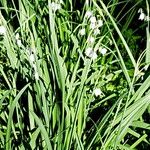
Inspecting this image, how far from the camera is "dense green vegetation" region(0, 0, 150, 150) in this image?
5.19 ft

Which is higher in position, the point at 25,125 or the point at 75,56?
the point at 75,56

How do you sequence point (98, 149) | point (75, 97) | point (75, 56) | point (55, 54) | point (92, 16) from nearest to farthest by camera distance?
point (55, 54), point (98, 149), point (75, 97), point (92, 16), point (75, 56)

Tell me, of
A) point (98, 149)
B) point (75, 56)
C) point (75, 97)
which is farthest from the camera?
point (75, 56)

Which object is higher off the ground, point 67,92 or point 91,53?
point 91,53

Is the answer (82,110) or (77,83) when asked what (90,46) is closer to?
(77,83)

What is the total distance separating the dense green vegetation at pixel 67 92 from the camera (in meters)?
1.58

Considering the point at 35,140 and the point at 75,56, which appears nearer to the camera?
the point at 35,140

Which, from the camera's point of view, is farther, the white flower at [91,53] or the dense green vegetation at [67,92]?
the white flower at [91,53]

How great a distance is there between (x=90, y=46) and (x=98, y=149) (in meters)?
0.54

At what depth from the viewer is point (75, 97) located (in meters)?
1.85

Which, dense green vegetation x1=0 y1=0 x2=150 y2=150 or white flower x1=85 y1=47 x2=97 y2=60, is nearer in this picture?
dense green vegetation x1=0 y1=0 x2=150 y2=150

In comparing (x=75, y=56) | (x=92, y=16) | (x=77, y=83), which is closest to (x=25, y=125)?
(x=77, y=83)

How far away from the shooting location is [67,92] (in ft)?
6.00

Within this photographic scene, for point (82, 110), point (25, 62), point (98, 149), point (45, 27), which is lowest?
point (98, 149)
